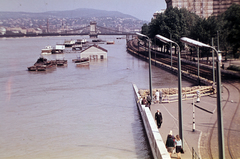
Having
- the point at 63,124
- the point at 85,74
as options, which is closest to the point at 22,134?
the point at 63,124

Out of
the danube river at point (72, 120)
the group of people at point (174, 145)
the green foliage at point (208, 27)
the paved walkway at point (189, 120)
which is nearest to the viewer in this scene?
the group of people at point (174, 145)

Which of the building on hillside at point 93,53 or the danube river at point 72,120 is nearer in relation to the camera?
the danube river at point 72,120

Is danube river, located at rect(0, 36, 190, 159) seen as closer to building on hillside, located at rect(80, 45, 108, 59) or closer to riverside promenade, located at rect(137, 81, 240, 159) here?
riverside promenade, located at rect(137, 81, 240, 159)

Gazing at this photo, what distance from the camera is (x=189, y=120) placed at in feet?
43.0

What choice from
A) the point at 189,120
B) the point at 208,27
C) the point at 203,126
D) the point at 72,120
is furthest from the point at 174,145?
the point at 208,27

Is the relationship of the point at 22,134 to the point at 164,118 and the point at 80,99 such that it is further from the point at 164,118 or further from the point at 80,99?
the point at 80,99

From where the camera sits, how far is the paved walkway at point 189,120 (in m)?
10.3

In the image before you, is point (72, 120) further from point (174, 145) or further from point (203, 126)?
point (174, 145)

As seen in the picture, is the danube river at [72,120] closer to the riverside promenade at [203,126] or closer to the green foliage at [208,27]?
the riverside promenade at [203,126]

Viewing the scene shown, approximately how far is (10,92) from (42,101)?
6.48m

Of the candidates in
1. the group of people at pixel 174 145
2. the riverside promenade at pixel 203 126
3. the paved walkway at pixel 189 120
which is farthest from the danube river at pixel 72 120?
the group of people at pixel 174 145

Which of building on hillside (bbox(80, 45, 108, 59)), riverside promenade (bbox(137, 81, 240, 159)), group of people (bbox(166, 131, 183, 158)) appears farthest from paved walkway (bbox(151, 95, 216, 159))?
building on hillside (bbox(80, 45, 108, 59))

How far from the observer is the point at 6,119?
19.5 meters

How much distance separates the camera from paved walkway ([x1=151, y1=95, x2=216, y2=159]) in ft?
33.9
